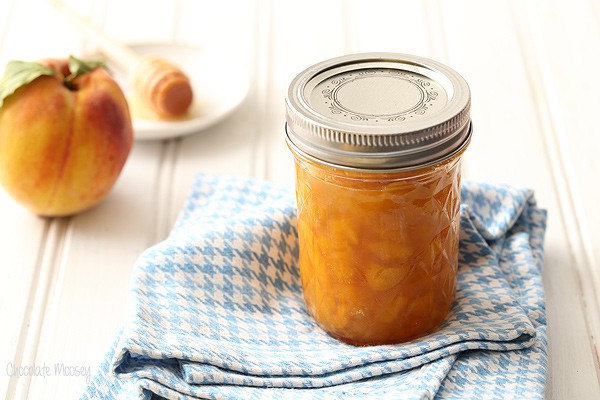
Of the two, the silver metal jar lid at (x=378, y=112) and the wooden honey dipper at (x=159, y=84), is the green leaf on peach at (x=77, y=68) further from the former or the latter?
the silver metal jar lid at (x=378, y=112)

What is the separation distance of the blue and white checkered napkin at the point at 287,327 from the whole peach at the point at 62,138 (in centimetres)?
16

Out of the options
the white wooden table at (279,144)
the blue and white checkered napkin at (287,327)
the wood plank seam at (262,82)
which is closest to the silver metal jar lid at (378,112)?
the blue and white checkered napkin at (287,327)

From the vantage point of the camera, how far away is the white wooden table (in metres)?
1.08

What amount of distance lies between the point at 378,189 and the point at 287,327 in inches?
9.6

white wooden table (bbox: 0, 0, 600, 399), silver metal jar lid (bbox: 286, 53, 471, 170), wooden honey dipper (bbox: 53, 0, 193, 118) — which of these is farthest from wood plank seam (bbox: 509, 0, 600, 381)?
wooden honey dipper (bbox: 53, 0, 193, 118)

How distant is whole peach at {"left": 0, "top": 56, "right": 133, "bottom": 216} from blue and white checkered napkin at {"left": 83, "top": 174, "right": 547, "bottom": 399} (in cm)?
Result: 16

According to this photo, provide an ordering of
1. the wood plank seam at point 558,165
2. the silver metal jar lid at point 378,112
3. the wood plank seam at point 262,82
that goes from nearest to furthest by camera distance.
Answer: the silver metal jar lid at point 378,112 → the wood plank seam at point 558,165 → the wood plank seam at point 262,82

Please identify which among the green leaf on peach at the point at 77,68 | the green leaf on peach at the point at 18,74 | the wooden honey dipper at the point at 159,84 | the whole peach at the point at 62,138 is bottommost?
the whole peach at the point at 62,138

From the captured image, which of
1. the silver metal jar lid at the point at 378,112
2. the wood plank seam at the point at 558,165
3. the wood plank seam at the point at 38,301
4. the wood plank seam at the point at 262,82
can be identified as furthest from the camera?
the wood plank seam at the point at 262,82

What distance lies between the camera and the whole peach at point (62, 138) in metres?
1.16

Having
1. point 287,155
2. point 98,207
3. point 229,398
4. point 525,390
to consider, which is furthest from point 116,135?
point 525,390

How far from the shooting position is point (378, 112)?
0.89m

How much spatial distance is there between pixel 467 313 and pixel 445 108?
10.4 inches

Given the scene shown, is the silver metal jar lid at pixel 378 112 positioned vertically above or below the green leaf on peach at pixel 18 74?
below
